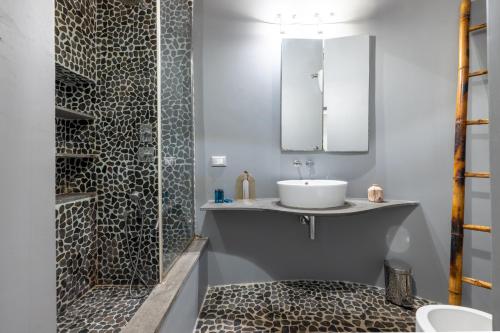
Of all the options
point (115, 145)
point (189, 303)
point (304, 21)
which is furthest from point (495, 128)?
point (115, 145)

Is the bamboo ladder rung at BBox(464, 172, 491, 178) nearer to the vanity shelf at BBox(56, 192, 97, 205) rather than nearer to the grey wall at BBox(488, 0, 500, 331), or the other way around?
the grey wall at BBox(488, 0, 500, 331)

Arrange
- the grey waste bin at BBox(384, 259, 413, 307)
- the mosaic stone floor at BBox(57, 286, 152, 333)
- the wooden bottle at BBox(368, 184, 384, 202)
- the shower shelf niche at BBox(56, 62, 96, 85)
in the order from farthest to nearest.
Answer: the wooden bottle at BBox(368, 184, 384, 202)
the grey waste bin at BBox(384, 259, 413, 307)
the shower shelf niche at BBox(56, 62, 96, 85)
the mosaic stone floor at BBox(57, 286, 152, 333)

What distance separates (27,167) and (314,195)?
64.9 inches

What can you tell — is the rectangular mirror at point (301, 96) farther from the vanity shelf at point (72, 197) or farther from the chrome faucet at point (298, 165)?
the vanity shelf at point (72, 197)

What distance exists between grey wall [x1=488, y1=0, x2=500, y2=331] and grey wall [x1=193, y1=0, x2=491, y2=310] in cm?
191

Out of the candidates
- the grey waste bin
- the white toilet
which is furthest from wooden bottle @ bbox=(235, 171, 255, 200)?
the white toilet

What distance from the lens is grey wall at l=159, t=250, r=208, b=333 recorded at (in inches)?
52.9

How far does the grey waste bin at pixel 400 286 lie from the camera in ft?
6.68

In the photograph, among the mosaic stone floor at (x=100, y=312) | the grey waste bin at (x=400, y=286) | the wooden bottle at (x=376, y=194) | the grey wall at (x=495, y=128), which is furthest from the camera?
the wooden bottle at (x=376, y=194)

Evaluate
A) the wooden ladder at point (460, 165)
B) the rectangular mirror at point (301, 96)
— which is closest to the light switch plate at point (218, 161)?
the rectangular mirror at point (301, 96)

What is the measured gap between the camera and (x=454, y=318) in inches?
55.9

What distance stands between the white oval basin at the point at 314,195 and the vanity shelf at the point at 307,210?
0.14 ft

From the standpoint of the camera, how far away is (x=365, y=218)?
231 cm

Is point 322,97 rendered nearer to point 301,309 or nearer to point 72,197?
point 301,309
